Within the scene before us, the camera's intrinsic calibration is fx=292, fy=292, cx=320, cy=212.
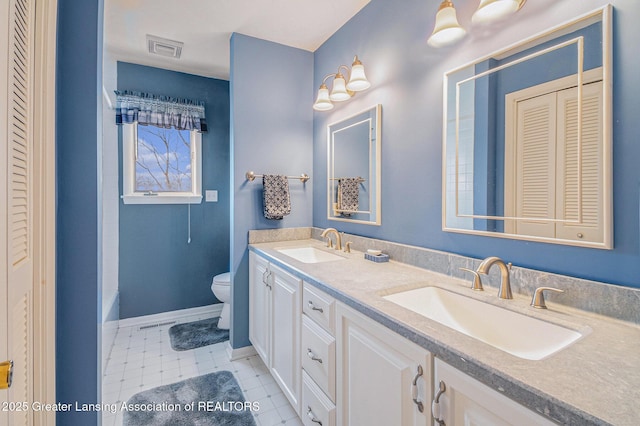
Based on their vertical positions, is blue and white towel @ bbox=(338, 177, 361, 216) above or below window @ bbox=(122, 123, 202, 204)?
below

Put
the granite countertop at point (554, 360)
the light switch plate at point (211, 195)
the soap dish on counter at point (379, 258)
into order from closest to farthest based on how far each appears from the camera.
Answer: the granite countertop at point (554, 360) < the soap dish on counter at point (379, 258) < the light switch plate at point (211, 195)

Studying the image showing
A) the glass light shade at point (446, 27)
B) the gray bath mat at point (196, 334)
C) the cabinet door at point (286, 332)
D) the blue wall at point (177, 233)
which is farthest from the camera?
the blue wall at point (177, 233)

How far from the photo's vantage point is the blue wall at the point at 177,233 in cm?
270

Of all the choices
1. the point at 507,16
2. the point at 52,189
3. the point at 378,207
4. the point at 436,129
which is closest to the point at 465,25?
the point at 507,16

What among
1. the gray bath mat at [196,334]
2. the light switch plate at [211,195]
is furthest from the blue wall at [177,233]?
the gray bath mat at [196,334]

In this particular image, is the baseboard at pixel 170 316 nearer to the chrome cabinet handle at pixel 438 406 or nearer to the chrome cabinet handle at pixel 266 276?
the chrome cabinet handle at pixel 266 276

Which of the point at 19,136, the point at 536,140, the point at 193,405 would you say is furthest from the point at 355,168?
the point at 193,405

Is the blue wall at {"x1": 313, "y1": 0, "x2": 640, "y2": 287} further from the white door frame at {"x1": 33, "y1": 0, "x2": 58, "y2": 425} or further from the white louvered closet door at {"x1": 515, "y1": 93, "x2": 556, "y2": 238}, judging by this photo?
the white door frame at {"x1": 33, "y1": 0, "x2": 58, "y2": 425}

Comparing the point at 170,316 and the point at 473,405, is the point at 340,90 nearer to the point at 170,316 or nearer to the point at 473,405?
the point at 473,405

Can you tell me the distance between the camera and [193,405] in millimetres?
1682

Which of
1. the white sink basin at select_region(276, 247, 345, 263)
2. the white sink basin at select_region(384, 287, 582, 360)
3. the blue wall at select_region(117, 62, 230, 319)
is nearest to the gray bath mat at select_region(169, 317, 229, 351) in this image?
the blue wall at select_region(117, 62, 230, 319)

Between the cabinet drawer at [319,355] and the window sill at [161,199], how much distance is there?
1.98 metres

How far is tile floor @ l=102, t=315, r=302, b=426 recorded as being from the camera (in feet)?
5.42

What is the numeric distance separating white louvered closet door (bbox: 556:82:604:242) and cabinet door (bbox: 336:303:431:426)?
66 centimetres
